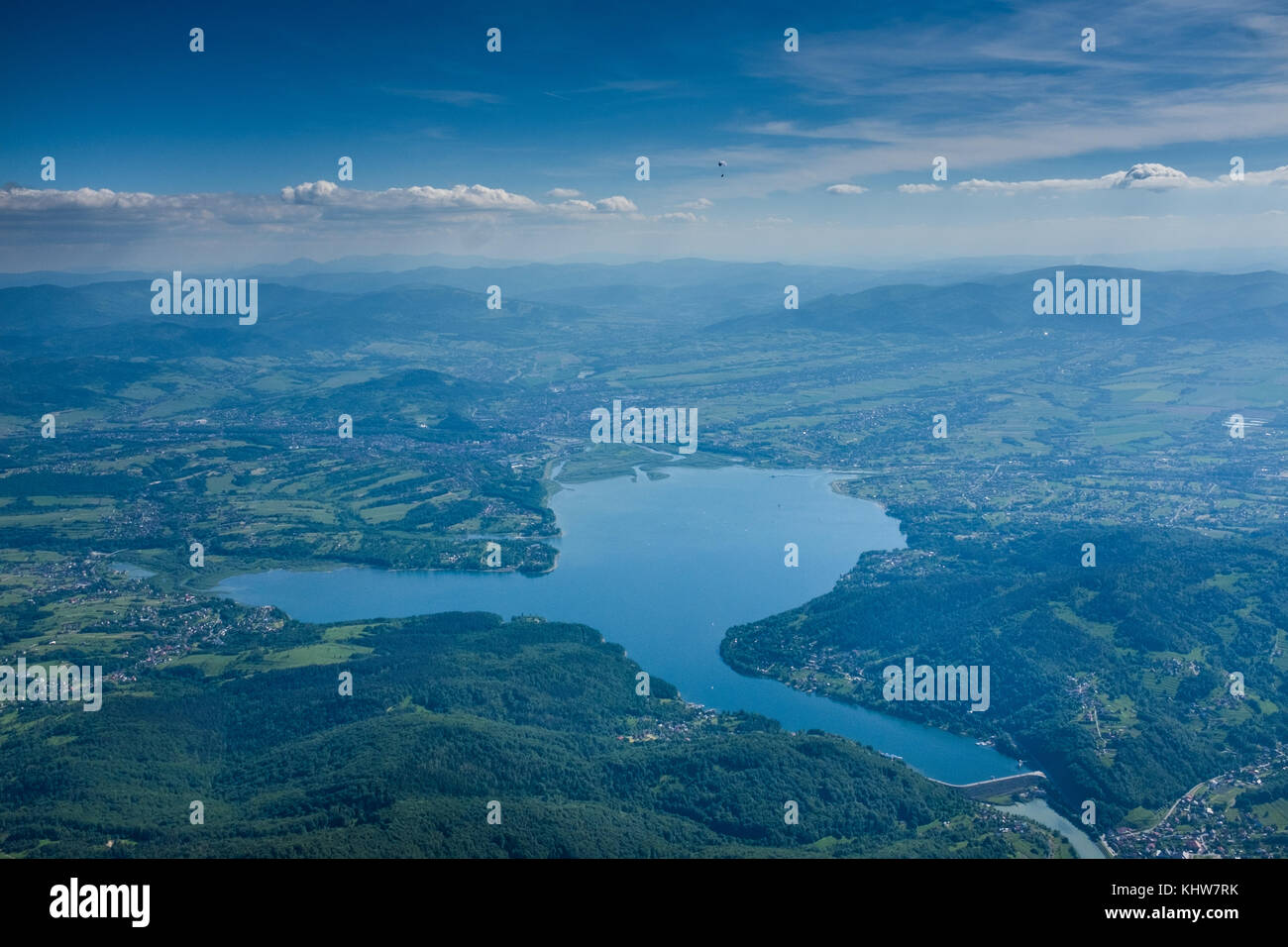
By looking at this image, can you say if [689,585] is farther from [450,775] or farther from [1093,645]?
[450,775]

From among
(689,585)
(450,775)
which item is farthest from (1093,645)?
(450,775)

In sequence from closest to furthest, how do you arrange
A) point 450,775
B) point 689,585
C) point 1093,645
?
1. point 450,775
2. point 1093,645
3. point 689,585

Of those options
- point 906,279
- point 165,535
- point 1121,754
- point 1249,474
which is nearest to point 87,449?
point 165,535

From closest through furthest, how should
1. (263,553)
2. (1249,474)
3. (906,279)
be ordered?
(263,553), (1249,474), (906,279)

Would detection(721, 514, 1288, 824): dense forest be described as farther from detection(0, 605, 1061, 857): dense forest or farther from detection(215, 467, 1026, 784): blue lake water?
detection(0, 605, 1061, 857): dense forest

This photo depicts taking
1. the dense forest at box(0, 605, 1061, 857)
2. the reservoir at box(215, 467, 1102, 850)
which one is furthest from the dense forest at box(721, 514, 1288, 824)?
the dense forest at box(0, 605, 1061, 857)

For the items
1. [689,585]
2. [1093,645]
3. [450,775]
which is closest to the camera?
[450,775]

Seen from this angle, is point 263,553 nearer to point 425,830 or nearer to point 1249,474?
point 425,830

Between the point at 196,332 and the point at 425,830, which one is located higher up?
the point at 196,332
